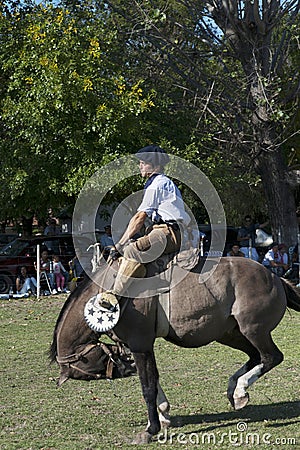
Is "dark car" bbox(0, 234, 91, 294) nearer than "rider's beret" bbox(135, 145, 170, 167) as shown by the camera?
No

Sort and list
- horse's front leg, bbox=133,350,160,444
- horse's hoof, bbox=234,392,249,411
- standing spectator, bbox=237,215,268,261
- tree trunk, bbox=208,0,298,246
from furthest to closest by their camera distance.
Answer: standing spectator, bbox=237,215,268,261 → tree trunk, bbox=208,0,298,246 → horse's hoof, bbox=234,392,249,411 → horse's front leg, bbox=133,350,160,444

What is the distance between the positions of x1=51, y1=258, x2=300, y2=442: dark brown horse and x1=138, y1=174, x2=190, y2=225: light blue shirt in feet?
2.15

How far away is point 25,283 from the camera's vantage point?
20.4 meters

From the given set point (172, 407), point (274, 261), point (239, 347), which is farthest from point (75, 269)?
point (239, 347)

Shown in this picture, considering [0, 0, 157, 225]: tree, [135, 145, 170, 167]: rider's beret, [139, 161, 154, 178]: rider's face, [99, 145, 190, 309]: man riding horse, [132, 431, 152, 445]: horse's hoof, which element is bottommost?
[132, 431, 152, 445]: horse's hoof

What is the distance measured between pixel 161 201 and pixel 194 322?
1263mm

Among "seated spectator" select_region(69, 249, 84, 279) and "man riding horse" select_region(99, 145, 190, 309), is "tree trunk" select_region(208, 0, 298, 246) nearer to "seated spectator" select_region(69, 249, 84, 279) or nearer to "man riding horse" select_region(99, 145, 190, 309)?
"seated spectator" select_region(69, 249, 84, 279)

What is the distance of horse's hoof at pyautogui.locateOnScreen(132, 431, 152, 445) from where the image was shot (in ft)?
22.6

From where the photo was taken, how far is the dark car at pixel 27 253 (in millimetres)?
20828

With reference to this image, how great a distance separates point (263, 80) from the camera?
19734mm

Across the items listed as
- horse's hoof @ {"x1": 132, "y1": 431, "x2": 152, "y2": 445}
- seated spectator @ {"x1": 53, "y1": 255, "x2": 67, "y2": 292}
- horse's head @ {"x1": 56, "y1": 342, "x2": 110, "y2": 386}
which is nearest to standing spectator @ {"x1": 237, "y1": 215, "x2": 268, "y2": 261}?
seated spectator @ {"x1": 53, "y1": 255, "x2": 67, "y2": 292}

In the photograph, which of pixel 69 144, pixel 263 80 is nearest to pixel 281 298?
pixel 263 80

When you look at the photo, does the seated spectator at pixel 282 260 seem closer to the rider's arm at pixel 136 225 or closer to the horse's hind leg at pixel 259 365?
the horse's hind leg at pixel 259 365

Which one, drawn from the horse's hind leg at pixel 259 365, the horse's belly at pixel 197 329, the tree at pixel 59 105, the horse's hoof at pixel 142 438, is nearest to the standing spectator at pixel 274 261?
the tree at pixel 59 105
